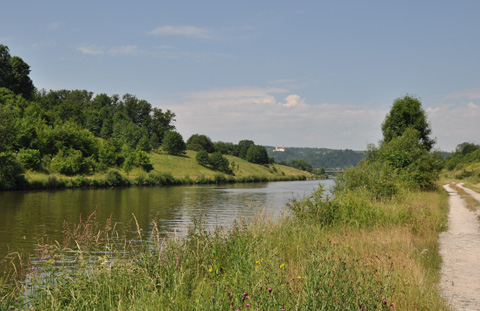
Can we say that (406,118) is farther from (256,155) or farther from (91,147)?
(256,155)

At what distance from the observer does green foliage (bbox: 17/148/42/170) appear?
65.2 metres

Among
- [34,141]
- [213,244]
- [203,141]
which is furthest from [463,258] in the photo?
[203,141]

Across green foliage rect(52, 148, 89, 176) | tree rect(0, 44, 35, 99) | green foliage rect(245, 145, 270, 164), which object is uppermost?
tree rect(0, 44, 35, 99)

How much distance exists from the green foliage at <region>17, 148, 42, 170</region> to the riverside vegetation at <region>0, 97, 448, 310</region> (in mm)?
62095

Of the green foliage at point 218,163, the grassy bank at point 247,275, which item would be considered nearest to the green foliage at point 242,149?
the green foliage at point 218,163

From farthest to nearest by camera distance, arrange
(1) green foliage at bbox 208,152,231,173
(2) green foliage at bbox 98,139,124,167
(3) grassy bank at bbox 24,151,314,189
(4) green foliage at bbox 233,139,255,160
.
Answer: (4) green foliage at bbox 233,139,255,160
(1) green foliage at bbox 208,152,231,173
(2) green foliage at bbox 98,139,124,167
(3) grassy bank at bbox 24,151,314,189

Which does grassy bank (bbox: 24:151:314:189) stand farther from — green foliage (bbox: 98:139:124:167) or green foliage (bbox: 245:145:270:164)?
green foliage (bbox: 245:145:270:164)

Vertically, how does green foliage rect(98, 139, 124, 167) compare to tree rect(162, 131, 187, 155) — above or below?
below

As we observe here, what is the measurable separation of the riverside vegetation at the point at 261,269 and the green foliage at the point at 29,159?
204ft

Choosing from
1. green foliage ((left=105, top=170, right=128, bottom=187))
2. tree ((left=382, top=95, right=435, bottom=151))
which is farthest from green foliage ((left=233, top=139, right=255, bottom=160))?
tree ((left=382, top=95, right=435, bottom=151))

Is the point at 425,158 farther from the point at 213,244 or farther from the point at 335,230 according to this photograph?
the point at 213,244

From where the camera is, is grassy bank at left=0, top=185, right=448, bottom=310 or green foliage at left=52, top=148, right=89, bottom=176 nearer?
grassy bank at left=0, top=185, right=448, bottom=310

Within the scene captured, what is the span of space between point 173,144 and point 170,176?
2941 centimetres

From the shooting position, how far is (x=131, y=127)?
112312mm
